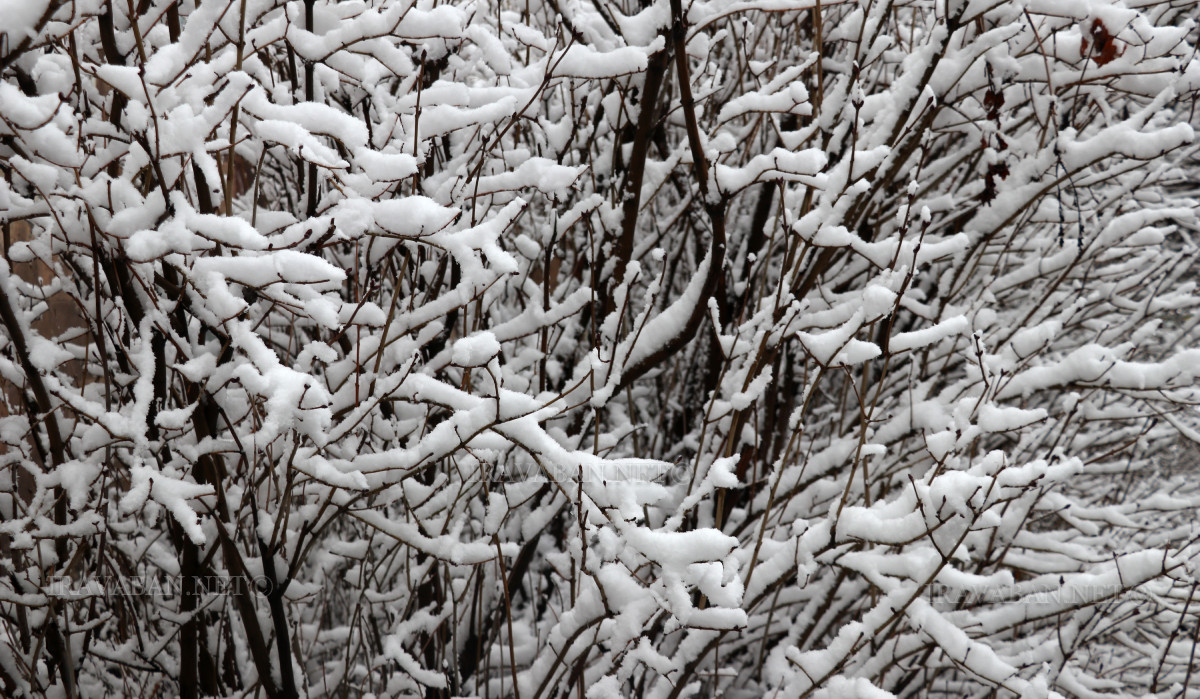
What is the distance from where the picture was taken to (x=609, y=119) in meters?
2.43

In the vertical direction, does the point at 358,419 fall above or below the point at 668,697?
above

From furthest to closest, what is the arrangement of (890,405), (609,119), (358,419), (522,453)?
(890,405) < (522,453) < (609,119) < (358,419)

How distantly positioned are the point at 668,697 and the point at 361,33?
76.8 inches

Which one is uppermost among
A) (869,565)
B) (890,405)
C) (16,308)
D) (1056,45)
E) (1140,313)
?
(1056,45)

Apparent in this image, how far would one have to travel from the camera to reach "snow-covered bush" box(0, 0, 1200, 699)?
1.49 metres

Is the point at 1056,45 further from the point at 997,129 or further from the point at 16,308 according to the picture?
the point at 16,308

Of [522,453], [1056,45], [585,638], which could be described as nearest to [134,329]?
[522,453]

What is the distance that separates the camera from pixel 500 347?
178 centimetres

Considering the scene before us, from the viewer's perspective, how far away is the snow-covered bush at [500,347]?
4.88ft

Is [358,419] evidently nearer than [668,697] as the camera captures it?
Yes

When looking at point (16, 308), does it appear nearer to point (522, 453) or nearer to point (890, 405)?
point (522, 453)

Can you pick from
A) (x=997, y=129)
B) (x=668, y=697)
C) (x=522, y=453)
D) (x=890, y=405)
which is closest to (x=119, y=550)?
(x=522, y=453)

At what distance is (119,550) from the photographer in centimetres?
254

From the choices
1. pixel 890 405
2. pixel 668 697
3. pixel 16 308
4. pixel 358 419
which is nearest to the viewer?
pixel 358 419
